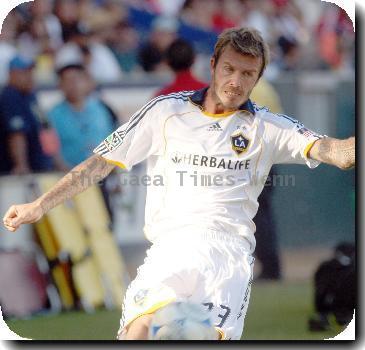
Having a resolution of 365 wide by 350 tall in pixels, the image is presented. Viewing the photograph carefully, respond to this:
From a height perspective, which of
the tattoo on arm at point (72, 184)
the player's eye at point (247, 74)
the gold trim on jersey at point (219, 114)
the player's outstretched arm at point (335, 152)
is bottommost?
the tattoo on arm at point (72, 184)

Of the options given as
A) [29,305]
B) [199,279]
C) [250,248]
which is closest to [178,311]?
[199,279]

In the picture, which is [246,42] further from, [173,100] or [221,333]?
[221,333]

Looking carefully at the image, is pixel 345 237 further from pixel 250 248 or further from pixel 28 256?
pixel 250 248

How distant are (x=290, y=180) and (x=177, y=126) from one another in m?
3.59

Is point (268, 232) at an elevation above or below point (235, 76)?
below

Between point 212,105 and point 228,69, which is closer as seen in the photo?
point 228,69

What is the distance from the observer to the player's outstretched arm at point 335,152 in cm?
539

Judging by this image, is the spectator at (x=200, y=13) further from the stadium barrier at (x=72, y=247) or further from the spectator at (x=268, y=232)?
the stadium barrier at (x=72, y=247)

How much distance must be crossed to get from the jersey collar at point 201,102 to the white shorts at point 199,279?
2.11 feet

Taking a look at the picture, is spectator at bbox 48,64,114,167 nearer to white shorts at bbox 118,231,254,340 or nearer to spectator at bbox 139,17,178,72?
spectator at bbox 139,17,178,72

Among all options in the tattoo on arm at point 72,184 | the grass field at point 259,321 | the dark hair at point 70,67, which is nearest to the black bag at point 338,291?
the grass field at point 259,321

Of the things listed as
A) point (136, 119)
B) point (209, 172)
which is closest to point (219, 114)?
point (209, 172)

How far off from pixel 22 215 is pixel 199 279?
2.97 feet

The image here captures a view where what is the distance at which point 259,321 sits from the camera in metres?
8.38
